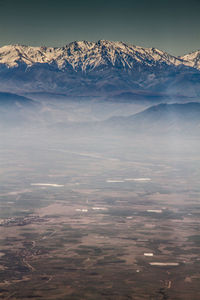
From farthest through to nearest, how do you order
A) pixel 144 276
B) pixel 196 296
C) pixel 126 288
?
pixel 144 276 → pixel 126 288 → pixel 196 296

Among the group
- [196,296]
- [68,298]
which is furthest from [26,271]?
[196,296]

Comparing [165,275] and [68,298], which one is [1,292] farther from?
[165,275]

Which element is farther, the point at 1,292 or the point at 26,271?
the point at 26,271

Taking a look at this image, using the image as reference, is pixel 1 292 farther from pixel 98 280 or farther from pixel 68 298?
pixel 98 280

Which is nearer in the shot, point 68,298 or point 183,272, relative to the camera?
point 68,298

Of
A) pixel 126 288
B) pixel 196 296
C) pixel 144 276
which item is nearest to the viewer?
pixel 196 296

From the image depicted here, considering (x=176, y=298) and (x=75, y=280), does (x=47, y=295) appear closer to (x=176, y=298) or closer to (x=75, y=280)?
(x=75, y=280)

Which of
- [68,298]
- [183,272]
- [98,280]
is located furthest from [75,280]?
[183,272]
